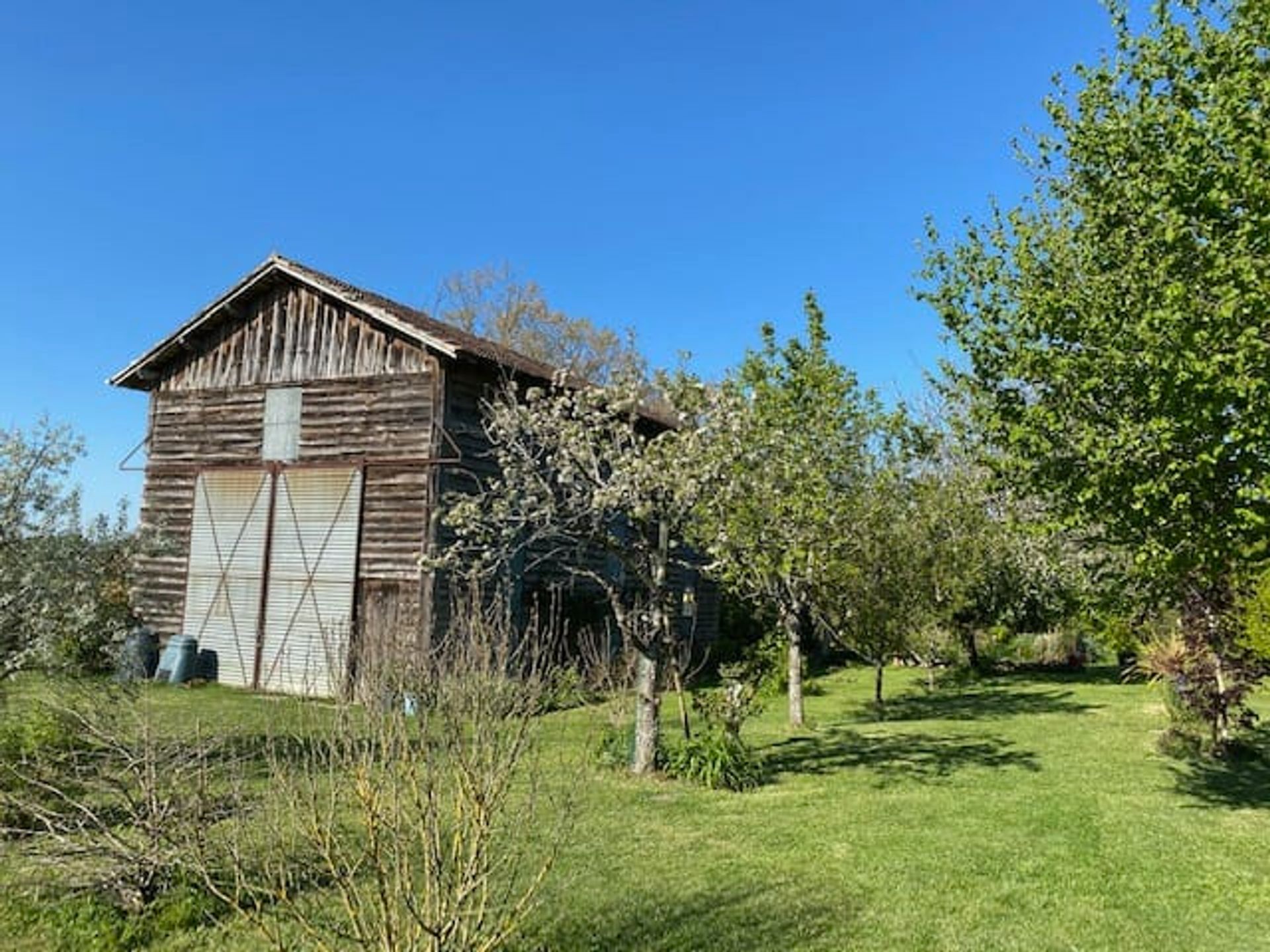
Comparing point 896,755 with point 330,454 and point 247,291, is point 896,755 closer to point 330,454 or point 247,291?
point 330,454

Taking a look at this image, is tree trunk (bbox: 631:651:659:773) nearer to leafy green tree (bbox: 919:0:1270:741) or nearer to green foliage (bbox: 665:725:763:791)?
green foliage (bbox: 665:725:763:791)

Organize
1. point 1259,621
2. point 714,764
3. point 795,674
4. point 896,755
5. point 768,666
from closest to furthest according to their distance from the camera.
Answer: point 714,764 < point 1259,621 < point 896,755 < point 795,674 < point 768,666

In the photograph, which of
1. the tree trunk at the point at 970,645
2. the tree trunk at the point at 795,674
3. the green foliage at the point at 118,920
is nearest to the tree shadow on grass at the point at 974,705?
the tree trunk at the point at 795,674

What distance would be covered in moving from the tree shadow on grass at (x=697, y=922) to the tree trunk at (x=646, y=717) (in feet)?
12.1

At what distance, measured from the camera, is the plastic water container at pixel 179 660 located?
58.4ft

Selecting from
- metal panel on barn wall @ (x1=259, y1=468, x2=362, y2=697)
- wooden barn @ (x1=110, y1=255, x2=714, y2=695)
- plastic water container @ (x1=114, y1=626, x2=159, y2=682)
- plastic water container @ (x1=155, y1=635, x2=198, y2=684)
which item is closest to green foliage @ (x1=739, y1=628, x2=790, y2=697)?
wooden barn @ (x1=110, y1=255, x2=714, y2=695)

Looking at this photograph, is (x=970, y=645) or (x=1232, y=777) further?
(x=970, y=645)

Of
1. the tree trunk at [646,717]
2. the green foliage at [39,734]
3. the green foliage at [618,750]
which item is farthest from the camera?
the green foliage at [618,750]

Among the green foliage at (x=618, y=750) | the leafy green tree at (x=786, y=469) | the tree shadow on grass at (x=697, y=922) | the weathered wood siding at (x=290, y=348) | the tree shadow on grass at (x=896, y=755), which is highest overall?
the weathered wood siding at (x=290, y=348)

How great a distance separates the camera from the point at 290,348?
1873cm

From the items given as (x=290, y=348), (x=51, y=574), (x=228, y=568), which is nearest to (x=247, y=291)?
(x=290, y=348)

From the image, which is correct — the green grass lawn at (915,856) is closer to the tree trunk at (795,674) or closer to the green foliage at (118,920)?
the green foliage at (118,920)

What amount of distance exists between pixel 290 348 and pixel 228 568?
4.50 metres

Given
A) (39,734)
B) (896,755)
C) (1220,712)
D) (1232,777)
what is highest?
(39,734)
